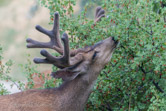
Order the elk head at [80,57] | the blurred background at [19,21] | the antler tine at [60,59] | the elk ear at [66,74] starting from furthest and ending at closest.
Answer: the blurred background at [19,21], the elk head at [80,57], the elk ear at [66,74], the antler tine at [60,59]

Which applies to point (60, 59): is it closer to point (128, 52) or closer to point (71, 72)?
point (71, 72)

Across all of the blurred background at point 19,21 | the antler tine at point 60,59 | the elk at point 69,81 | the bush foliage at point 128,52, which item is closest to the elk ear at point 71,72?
the elk at point 69,81

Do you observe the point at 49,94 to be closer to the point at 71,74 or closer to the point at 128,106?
the point at 71,74

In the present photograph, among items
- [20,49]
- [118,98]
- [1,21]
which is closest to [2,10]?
[1,21]

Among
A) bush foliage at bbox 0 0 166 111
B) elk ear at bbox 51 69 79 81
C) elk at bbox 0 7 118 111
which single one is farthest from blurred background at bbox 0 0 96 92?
elk ear at bbox 51 69 79 81

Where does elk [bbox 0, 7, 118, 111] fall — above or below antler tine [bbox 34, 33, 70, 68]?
below

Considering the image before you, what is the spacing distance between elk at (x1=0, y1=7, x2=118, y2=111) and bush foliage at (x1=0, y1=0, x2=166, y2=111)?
33 centimetres

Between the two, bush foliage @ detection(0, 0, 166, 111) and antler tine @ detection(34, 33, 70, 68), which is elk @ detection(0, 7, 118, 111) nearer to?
antler tine @ detection(34, 33, 70, 68)

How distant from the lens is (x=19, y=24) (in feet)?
79.5

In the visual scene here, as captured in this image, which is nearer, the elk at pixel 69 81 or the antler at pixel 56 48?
the antler at pixel 56 48

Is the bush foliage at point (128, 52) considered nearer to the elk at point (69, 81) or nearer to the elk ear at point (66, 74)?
the elk at point (69, 81)

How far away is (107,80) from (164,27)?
1.54 m

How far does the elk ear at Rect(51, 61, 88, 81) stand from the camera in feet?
22.7

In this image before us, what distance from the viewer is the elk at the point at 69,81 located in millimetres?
7000
